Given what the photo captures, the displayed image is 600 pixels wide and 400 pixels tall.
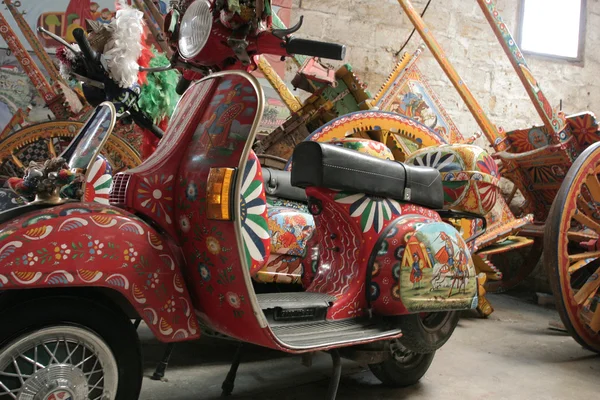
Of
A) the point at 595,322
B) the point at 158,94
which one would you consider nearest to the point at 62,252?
the point at 158,94

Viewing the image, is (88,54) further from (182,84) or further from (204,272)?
(204,272)

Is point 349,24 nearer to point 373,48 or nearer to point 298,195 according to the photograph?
point 373,48

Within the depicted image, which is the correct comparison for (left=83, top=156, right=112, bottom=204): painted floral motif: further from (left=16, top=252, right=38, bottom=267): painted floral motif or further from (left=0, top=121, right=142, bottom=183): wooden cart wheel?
(left=16, top=252, right=38, bottom=267): painted floral motif

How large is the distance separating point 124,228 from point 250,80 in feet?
1.85

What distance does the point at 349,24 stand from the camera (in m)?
5.91

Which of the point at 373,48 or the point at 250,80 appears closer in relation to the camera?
the point at 250,80

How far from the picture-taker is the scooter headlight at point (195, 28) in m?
1.51

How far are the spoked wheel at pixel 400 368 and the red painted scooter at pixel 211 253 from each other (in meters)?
0.21

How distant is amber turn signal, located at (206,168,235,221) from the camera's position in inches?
53.5

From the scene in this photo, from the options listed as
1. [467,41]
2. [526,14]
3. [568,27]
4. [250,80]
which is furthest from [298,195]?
[568,27]

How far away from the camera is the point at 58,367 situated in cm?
120

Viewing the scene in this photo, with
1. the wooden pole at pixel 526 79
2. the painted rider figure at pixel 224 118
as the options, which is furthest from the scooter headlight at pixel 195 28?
the wooden pole at pixel 526 79

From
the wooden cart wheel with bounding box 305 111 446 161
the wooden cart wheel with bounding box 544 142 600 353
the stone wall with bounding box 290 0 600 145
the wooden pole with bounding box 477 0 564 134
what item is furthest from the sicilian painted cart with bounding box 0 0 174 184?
the wooden pole with bounding box 477 0 564 134

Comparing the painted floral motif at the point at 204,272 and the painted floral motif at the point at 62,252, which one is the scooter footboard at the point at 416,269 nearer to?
the painted floral motif at the point at 204,272
